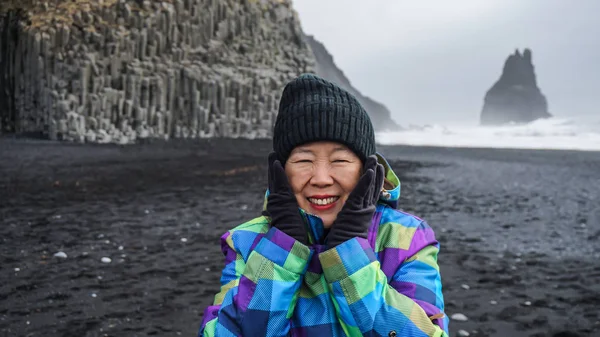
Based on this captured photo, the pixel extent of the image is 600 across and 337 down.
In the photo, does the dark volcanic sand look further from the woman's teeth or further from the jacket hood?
Answer: the woman's teeth

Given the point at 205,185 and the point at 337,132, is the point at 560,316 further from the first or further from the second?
the point at 205,185

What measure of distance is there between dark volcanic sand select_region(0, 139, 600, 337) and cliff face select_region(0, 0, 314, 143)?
63.4 feet

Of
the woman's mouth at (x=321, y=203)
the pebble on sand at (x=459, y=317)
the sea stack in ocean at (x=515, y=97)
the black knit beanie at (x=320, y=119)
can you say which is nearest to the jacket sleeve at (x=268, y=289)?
the woman's mouth at (x=321, y=203)

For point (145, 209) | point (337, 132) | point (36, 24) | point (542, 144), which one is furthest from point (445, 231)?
point (542, 144)

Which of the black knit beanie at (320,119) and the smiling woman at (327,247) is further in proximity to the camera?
the black knit beanie at (320,119)

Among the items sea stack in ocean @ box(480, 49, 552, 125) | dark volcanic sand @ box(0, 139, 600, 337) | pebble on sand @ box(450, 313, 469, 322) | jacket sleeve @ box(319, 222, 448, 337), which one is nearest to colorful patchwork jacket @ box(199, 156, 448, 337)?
jacket sleeve @ box(319, 222, 448, 337)

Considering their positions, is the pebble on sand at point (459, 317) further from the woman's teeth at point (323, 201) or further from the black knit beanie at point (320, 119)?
the woman's teeth at point (323, 201)

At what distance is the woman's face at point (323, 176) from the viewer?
7.07ft

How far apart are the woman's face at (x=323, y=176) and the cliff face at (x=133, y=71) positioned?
3876 cm

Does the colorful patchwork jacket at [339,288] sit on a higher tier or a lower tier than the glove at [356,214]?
lower

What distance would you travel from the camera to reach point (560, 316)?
6.09 m

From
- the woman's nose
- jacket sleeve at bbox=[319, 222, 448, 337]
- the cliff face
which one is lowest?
jacket sleeve at bbox=[319, 222, 448, 337]

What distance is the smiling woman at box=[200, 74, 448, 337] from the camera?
196 cm

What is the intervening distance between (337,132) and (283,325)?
37.0 inches
